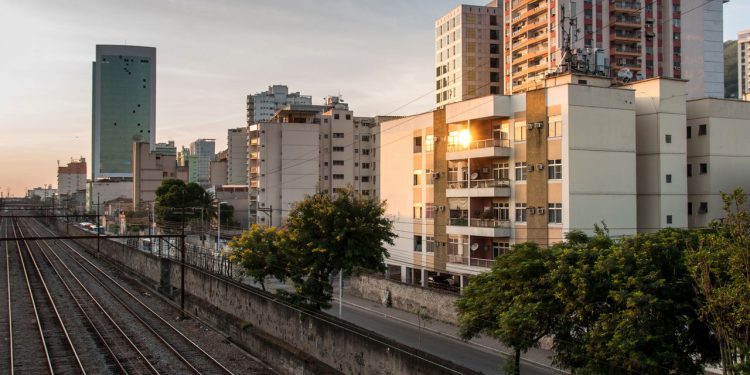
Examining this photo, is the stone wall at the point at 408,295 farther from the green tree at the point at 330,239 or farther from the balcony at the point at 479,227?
the balcony at the point at 479,227

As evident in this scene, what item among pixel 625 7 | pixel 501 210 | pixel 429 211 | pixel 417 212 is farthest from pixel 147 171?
pixel 501 210

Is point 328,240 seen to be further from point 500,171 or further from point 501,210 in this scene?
point 500,171

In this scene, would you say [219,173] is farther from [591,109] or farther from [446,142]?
[591,109]

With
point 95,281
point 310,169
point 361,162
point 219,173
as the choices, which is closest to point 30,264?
point 95,281

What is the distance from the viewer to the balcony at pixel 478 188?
3228 centimetres

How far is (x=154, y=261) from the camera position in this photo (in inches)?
1666

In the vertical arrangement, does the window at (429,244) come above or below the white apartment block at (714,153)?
below

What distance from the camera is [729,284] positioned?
10.6 metres

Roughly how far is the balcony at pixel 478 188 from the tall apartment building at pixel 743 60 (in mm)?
98791

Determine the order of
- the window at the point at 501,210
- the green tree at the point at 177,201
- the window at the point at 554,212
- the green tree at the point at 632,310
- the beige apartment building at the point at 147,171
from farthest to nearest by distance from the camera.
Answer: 1. the beige apartment building at the point at 147,171
2. the green tree at the point at 177,201
3. the window at the point at 501,210
4. the window at the point at 554,212
5. the green tree at the point at 632,310

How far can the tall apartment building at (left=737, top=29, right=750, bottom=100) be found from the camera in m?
116

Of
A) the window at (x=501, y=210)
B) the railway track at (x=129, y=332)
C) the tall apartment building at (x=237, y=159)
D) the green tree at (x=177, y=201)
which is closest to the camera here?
the railway track at (x=129, y=332)

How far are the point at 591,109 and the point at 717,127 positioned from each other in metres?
8.82

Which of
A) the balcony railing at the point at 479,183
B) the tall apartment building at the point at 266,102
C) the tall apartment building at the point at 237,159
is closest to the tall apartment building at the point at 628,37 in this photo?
the balcony railing at the point at 479,183
